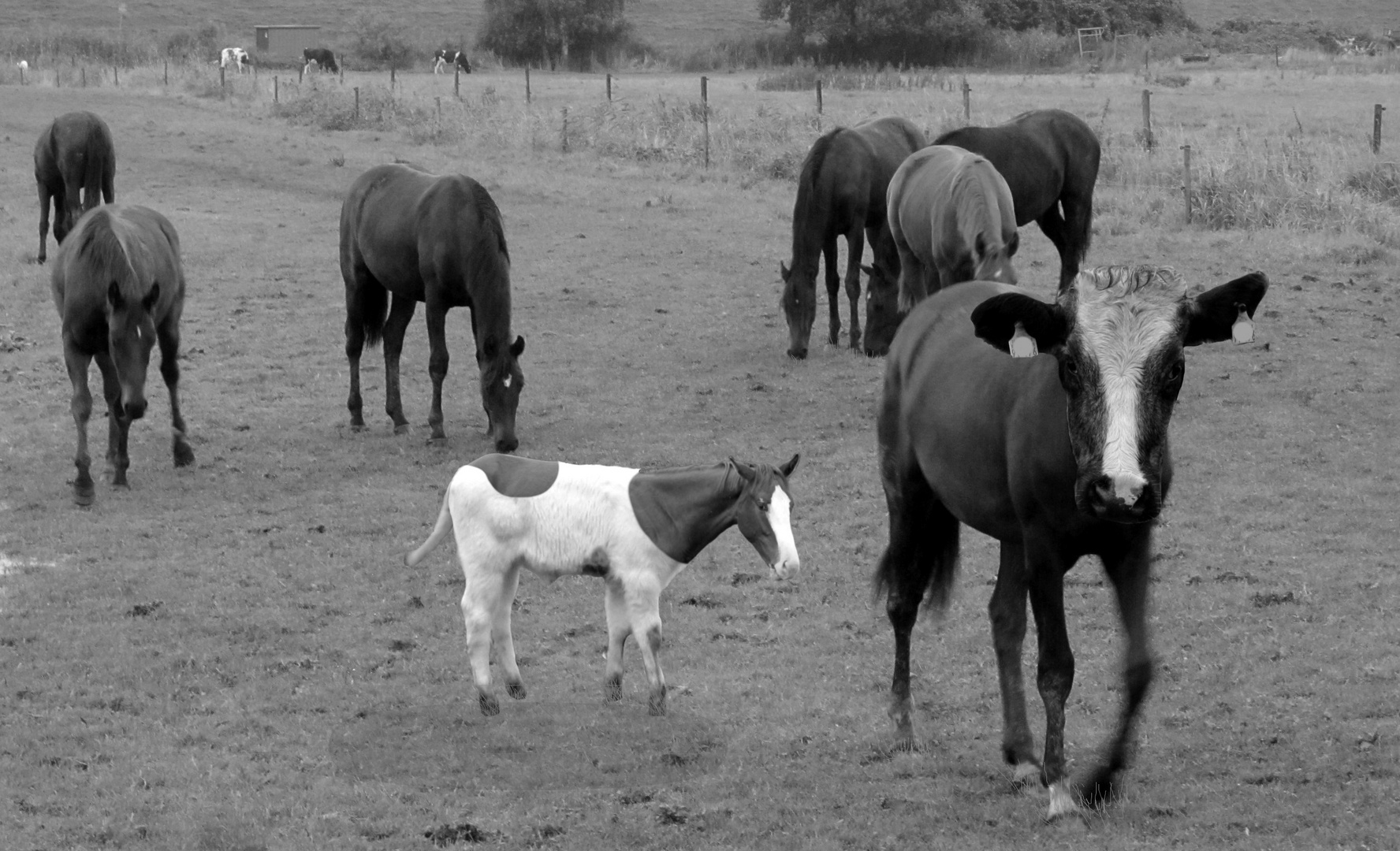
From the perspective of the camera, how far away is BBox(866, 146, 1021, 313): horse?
12.0 metres

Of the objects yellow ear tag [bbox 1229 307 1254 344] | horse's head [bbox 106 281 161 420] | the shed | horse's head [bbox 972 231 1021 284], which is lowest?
horse's head [bbox 106 281 161 420]

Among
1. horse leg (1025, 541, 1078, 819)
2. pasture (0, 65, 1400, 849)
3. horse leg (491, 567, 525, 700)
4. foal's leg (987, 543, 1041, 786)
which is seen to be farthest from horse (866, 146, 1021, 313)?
horse leg (1025, 541, 1078, 819)

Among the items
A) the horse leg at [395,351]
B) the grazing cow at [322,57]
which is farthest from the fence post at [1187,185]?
the grazing cow at [322,57]

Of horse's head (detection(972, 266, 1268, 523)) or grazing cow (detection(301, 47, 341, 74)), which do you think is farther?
grazing cow (detection(301, 47, 341, 74))

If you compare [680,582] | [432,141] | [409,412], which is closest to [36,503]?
[409,412]

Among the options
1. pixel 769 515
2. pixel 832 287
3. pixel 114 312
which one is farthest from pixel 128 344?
pixel 832 287

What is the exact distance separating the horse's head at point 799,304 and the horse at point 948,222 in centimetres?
89

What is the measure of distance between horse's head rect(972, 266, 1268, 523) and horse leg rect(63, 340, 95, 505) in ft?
24.3

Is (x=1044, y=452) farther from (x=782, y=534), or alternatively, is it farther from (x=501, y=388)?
(x=501, y=388)

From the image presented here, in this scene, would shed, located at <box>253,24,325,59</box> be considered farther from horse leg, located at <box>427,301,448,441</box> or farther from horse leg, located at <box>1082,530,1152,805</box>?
horse leg, located at <box>1082,530,1152,805</box>

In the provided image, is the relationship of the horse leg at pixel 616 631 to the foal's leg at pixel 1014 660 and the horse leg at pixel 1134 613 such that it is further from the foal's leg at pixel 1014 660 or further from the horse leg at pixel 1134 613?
the horse leg at pixel 1134 613

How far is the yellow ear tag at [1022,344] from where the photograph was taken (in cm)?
478

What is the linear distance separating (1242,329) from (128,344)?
7.70 metres

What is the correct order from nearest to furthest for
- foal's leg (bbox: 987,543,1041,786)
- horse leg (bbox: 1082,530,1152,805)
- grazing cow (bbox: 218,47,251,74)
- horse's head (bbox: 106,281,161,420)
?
horse leg (bbox: 1082,530,1152,805)
foal's leg (bbox: 987,543,1041,786)
horse's head (bbox: 106,281,161,420)
grazing cow (bbox: 218,47,251,74)
